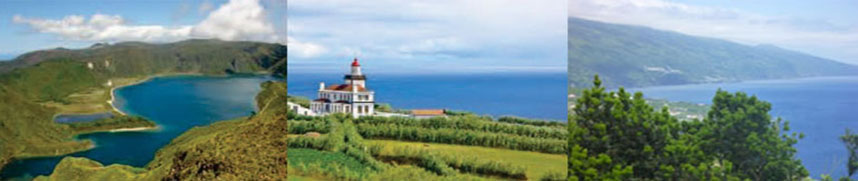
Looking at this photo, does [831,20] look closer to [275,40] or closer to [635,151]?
[635,151]

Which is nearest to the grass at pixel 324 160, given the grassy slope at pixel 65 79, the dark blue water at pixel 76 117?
the grassy slope at pixel 65 79

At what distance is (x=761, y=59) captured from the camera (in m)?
8.51

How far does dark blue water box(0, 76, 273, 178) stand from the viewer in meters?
7.68

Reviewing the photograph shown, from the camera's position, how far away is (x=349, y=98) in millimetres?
8742

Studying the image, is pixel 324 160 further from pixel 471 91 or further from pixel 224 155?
pixel 471 91

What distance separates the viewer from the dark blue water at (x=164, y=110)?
768 cm

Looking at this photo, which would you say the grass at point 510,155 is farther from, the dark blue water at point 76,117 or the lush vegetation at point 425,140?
the dark blue water at point 76,117

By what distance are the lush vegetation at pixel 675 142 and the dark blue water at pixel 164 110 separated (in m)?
3.21

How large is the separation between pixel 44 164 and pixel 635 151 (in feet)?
17.7

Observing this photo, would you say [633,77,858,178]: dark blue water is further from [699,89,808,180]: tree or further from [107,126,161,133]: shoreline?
[107,126,161,133]: shoreline

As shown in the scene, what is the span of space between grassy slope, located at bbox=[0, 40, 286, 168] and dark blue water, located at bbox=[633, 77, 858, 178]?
5061mm

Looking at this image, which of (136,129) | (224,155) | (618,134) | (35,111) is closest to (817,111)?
(618,134)

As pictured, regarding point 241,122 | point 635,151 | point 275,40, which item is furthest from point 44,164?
point 635,151

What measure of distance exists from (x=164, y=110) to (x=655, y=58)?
4.78 metres
